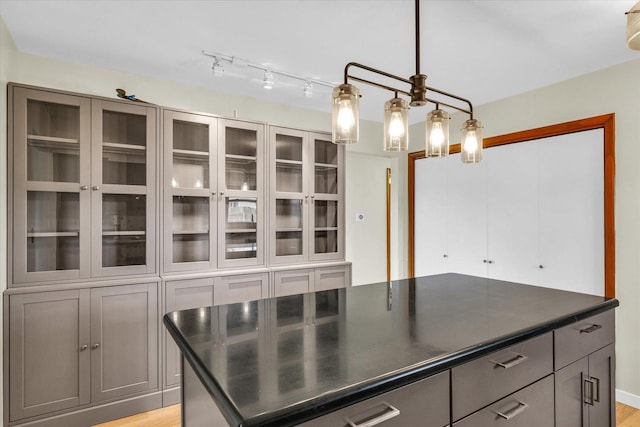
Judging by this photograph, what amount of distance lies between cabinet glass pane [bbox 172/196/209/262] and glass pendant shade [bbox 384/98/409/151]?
1726mm

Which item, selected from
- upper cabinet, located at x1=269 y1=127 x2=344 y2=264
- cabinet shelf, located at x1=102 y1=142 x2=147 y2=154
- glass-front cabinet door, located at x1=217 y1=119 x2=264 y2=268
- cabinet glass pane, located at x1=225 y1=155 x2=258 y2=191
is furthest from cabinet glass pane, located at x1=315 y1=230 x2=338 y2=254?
cabinet shelf, located at x1=102 y1=142 x2=147 y2=154

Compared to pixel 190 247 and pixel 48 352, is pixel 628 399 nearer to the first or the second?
pixel 190 247

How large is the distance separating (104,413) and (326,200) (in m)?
2.32

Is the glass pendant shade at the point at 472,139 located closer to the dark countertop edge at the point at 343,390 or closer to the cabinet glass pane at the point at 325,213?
the dark countertop edge at the point at 343,390

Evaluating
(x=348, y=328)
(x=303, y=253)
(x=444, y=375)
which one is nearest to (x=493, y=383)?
(x=444, y=375)

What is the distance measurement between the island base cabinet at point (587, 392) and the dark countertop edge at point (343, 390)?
1.34ft

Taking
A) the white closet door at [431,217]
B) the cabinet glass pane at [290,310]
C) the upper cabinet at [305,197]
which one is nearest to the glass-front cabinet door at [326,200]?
the upper cabinet at [305,197]

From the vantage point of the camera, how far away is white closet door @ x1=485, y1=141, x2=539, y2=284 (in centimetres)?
310

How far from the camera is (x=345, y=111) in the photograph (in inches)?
55.1

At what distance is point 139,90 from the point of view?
275 centimetres

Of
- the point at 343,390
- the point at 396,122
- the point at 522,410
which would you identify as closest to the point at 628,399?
the point at 522,410

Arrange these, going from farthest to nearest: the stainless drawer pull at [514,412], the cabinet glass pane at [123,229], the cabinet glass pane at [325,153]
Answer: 1. the cabinet glass pane at [325,153]
2. the cabinet glass pane at [123,229]
3. the stainless drawer pull at [514,412]

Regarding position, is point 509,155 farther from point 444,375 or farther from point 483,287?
point 444,375

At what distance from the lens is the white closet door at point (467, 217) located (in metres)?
3.51
